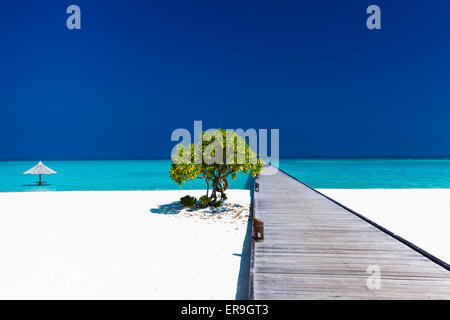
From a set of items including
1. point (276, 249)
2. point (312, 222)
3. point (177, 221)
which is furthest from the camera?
point (177, 221)

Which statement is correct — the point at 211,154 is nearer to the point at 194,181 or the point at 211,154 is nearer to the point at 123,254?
the point at 123,254

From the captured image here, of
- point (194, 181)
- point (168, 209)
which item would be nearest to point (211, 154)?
point (168, 209)

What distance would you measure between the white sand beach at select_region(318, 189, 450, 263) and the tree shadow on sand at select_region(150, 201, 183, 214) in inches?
411

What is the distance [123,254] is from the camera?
8547 millimetres

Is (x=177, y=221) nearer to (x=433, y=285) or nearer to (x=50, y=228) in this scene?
(x=50, y=228)

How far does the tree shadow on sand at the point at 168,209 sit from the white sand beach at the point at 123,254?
7 cm

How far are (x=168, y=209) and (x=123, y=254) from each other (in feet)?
23.5

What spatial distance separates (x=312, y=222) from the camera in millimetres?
10203

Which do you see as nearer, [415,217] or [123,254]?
[123,254]

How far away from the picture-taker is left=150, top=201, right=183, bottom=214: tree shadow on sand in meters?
15.0

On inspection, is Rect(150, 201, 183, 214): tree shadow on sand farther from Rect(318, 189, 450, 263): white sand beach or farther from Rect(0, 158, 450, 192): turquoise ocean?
Rect(0, 158, 450, 192): turquoise ocean

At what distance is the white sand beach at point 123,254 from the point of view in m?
6.25

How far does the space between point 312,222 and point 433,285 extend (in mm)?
4969

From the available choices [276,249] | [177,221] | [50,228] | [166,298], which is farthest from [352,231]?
[50,228]
